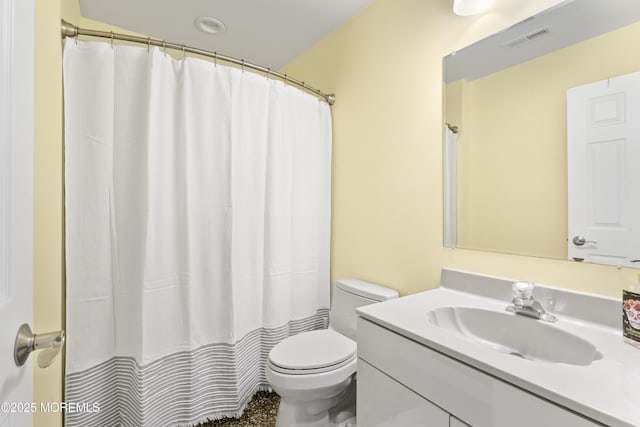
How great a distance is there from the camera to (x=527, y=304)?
1.04 metres

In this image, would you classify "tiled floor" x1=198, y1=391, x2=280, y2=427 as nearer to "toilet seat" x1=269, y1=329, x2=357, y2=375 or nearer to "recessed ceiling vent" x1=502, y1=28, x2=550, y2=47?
"toilet seat" x1=269, y1=329, x2=357, y2=375

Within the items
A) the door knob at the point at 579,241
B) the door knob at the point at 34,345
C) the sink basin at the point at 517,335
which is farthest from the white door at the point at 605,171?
the door knob at the point at 34,345

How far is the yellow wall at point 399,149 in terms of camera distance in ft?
4.06

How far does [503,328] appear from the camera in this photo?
3.51 ft

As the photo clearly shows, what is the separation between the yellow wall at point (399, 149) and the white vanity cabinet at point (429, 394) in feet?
1.98

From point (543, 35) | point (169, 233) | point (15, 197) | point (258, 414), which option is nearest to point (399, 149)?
point (543, 35)

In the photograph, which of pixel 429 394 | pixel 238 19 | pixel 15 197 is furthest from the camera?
pixel 238 19

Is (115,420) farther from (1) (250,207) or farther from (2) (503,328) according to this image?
(2) (503,328)

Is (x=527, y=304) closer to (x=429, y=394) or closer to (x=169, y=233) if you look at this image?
(x=429, y=394)

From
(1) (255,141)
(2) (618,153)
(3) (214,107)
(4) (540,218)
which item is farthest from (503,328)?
(3) (214,107)

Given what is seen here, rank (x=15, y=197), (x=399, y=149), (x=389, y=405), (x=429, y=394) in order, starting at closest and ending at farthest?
(x=15, y=197), (x=429, y=394), (x=389, y=405), (x=399, y=149)

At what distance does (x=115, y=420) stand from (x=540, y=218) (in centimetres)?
205

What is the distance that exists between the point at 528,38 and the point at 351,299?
146cm

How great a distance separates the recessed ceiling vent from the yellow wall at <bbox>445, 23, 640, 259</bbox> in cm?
9
